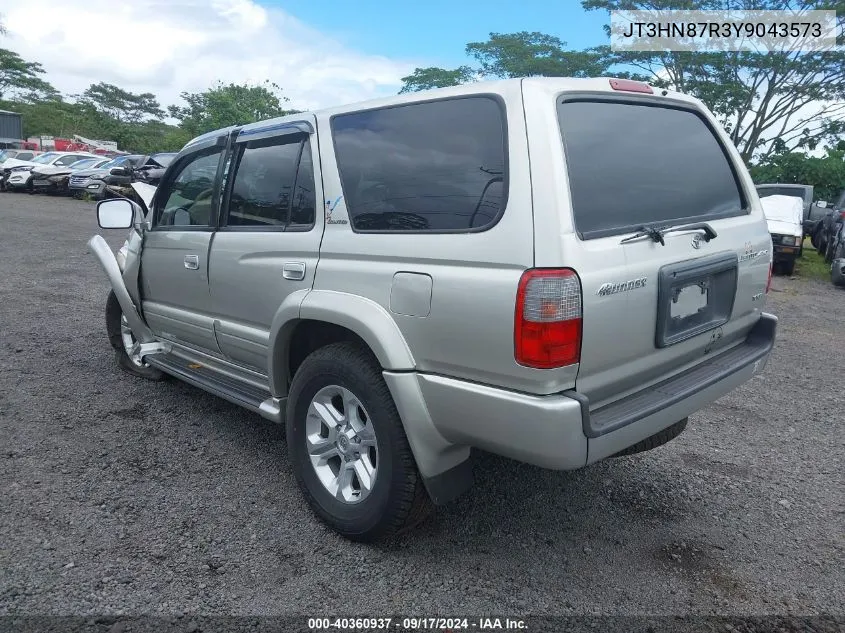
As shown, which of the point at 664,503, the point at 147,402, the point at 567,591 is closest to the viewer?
the point at 567,591

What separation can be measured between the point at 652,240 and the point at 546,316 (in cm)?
61

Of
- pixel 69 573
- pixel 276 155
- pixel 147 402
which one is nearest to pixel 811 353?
pixel 276 155

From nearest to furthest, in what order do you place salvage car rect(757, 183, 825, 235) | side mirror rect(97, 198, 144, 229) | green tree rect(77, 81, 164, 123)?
side mirror rect(97, 198, 144, 229)
salvage car rect(757, 183, 825, 235)
green tree rect(77, 81, 164, 123)

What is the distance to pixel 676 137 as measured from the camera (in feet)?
9.52

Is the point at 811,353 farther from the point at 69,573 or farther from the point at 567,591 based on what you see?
the point at 69,573

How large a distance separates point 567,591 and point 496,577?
28 cm

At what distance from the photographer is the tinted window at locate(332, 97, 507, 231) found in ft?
7.62

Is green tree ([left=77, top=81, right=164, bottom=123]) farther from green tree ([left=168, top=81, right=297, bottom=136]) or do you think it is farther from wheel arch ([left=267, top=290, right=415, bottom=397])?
wheel arch ([left=267, top=290, right=415, bottom=397])

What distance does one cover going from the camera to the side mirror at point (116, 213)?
13.8 feet

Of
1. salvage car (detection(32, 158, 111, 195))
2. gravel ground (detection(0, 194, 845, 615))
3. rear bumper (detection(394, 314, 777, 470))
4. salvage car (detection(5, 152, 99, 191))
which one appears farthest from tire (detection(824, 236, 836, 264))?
salvage car (detection(5, 152, 99, 191))

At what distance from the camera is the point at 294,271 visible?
2928 mm

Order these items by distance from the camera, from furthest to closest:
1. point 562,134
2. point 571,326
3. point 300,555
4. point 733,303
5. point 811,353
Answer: point 811,353, point 733,303, point 300,555, point 562,134, point 571,326

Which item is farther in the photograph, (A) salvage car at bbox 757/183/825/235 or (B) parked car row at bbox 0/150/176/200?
(B) parked car row at bbox 0/150/176/200

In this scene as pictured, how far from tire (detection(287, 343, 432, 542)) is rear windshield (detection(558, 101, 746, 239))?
1.03m
